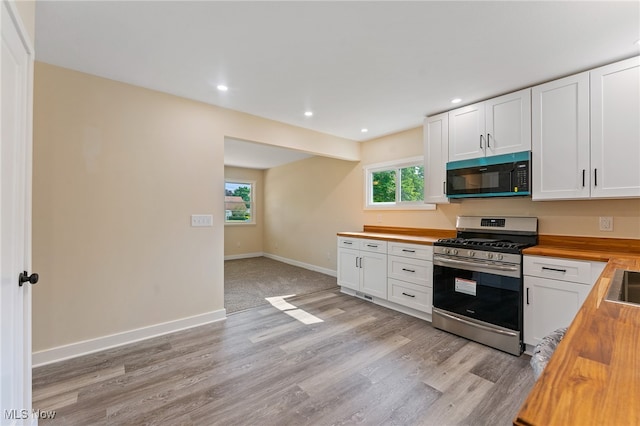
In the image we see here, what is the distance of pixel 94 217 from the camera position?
2498 mm

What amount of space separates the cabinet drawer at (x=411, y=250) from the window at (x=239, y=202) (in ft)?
16.2

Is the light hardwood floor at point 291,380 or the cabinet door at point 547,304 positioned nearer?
the light hardwood floor at point 291,380

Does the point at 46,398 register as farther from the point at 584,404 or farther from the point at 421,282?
the point at 421,282

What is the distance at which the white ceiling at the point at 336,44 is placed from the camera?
1682 millimetres

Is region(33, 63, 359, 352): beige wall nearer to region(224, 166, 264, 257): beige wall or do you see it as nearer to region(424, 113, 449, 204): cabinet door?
region(424, 113, 449, 204): cabinet door

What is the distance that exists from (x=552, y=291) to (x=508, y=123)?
5.36 feet

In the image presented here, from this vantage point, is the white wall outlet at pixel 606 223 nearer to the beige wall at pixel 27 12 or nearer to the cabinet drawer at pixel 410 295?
the cabinet drawer at pixel 410 295

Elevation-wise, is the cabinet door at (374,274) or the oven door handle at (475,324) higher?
the cabinet door at (374,274)

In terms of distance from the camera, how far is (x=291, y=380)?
2066 mm

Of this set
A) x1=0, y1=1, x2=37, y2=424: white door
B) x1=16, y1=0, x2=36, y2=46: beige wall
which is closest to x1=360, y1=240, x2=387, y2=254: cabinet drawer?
x1=0, y1=1, x2=37, y2=424: white door

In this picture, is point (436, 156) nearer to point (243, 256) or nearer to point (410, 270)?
point (410, 270)

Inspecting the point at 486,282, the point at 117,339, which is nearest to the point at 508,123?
the point at 486,282

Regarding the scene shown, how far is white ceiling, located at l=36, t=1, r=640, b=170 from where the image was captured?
1682 millimetres

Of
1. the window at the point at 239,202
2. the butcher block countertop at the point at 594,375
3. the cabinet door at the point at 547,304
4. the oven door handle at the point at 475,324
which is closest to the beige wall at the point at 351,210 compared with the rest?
the window at the point at 239,202
